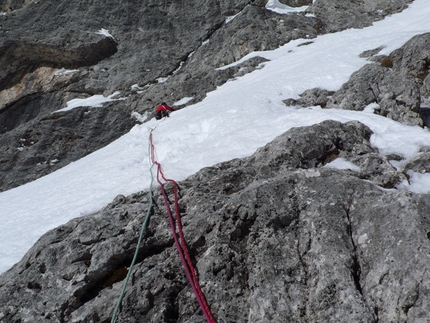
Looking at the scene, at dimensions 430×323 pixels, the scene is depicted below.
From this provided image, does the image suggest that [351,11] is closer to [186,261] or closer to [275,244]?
[275,244]

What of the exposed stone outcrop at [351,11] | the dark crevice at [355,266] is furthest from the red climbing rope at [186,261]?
the exposed stone outcrop at [351,11]

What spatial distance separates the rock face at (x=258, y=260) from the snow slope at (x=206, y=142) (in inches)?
80.8

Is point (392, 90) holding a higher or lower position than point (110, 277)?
lower

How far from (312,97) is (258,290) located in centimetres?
1118

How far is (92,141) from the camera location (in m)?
22.2

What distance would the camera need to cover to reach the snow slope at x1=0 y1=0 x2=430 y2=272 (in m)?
9.97

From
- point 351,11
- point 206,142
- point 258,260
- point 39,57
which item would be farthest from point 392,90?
point 39,57

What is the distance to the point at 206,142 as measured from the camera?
498 inches

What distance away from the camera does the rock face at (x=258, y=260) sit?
524 cm

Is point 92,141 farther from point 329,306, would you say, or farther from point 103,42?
point 329,306

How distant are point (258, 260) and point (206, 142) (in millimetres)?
7036

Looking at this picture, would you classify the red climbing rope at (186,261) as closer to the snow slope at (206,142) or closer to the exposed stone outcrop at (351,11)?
the snow slope at (206,142)

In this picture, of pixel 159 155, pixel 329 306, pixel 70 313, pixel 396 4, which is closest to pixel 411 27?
pixel 396 4

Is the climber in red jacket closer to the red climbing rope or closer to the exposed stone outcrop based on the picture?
the red climbing rope
